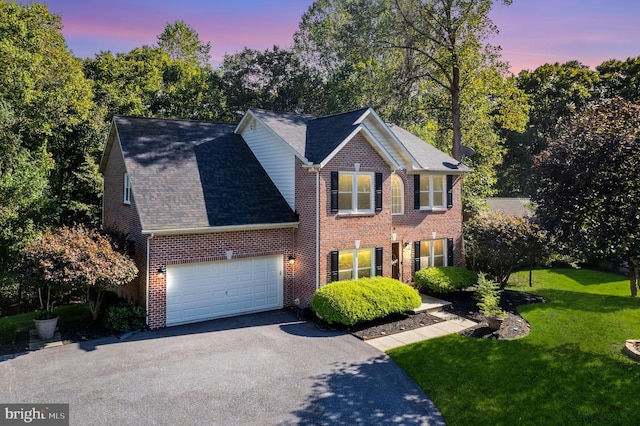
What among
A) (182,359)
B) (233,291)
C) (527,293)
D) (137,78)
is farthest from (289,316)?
(137,78)

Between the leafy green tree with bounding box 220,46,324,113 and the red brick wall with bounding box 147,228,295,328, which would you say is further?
the leafy green tree with bounding box 220,46,324,113

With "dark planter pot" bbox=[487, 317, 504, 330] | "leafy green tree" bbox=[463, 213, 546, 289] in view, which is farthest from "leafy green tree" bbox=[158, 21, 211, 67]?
"dark planter pot" bbox=[487, 317, 504, 330]

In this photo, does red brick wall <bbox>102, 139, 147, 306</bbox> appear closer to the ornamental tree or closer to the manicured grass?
the ornamental tree

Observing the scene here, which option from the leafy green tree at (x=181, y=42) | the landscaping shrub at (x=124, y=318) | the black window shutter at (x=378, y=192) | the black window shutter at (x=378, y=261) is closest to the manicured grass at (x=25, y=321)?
the landscaping shrub at (x=124, y=318)

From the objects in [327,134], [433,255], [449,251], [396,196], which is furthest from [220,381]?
[449,251]

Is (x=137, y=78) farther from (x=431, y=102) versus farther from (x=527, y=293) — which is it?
(x=527, y=293)
